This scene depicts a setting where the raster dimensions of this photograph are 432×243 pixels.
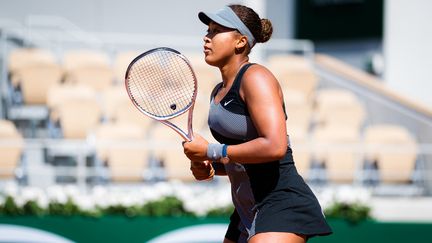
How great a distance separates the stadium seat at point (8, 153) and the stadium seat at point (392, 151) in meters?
2.90

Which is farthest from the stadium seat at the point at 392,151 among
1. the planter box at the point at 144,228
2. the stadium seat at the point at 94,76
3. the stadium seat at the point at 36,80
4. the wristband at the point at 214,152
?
the wristband at the point at 214,152

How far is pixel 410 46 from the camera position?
9.45 meters

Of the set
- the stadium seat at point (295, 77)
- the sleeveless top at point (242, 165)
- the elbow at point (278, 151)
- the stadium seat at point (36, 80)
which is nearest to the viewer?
the elbow at point (278, 151)

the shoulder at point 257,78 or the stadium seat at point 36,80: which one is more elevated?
the shoulder at point 257,78

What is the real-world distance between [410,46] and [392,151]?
2.37m

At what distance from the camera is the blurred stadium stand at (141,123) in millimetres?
7395

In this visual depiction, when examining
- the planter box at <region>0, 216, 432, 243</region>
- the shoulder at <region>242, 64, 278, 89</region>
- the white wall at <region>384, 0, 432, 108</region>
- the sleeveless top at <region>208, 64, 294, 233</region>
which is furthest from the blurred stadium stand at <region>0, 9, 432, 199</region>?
the shoulder at <region>242, 64, 278, 89</region>

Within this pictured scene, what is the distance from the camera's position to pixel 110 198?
19.6 ft

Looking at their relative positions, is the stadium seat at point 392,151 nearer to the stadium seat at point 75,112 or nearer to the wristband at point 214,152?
the stadium seat at point 75,112

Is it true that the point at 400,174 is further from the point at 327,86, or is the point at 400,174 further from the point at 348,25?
the point at 348,25

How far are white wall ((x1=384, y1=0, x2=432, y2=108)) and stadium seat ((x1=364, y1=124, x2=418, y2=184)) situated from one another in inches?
47.3

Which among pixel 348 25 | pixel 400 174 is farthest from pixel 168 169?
pixel 348 25

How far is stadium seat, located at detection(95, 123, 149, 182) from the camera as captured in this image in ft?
23.9

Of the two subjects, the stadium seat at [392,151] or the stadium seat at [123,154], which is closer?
the stadium seat at [123,154]
